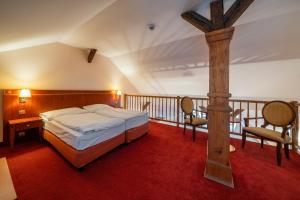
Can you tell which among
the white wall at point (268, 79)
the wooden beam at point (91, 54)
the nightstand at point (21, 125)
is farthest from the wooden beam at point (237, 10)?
the nightstand at point (21, 125)

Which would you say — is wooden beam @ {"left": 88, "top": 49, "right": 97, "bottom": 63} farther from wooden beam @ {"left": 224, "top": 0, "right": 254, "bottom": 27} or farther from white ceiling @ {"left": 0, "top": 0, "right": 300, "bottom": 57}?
wooden beam @ {"left": 224, "top": 0, "right": 254, "bottom": 27}

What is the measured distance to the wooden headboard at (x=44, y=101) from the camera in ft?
9.79

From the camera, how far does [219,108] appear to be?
6.22 ft

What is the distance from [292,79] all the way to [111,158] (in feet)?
18.3

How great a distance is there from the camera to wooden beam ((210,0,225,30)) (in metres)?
1.96

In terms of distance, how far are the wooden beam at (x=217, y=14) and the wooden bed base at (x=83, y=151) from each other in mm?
2559

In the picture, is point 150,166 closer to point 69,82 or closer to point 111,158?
point 111,158

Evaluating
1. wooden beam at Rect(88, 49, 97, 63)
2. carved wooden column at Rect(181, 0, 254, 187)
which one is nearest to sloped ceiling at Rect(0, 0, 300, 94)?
wooden beam at Rect(88, 49, 97, 63)

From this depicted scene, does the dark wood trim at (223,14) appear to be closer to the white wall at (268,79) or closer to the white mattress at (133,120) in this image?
the white mattress at (133,120)

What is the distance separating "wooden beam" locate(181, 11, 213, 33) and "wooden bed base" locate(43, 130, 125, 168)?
97.9 inches

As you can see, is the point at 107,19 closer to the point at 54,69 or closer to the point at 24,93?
the point at 54,69

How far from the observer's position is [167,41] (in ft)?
12.8

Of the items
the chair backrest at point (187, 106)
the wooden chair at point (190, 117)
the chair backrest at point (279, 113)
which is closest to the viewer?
the chair backrest at point (279, 113)

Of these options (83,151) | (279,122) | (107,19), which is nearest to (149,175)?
(83,151)
